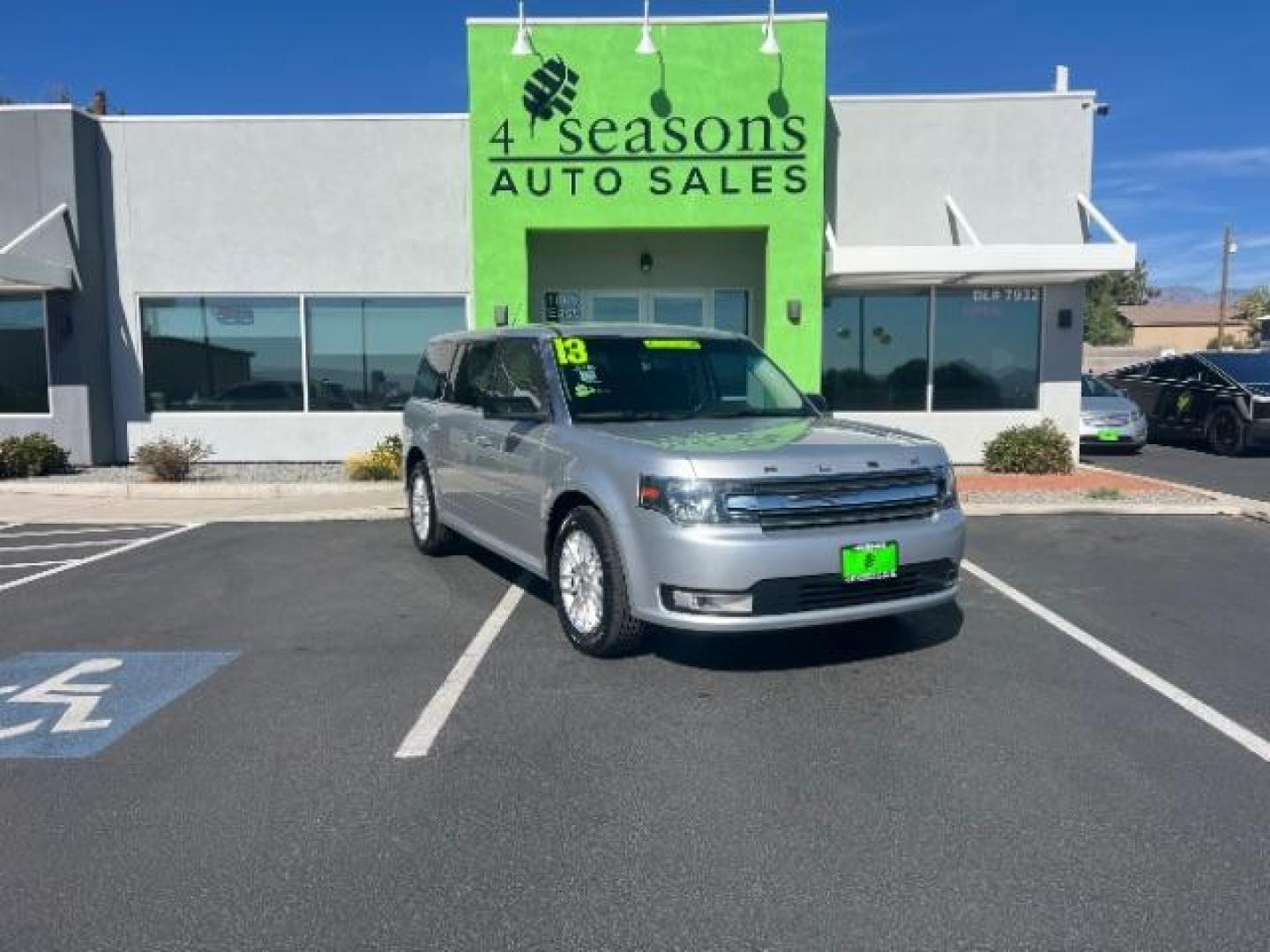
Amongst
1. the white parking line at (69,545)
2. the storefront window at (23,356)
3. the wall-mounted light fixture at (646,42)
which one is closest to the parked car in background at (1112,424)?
the wall-mounted light fixture at (646,42)

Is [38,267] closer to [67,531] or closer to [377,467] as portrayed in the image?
[67,531]

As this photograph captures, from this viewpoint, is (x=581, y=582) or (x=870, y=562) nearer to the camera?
(x=870, y=562)

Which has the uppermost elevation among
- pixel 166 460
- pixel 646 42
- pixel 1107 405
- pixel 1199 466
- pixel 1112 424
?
pixel 646 42

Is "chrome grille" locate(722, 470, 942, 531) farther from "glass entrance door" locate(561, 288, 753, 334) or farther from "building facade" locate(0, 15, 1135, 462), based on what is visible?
"glass entrance door" locate(561, 288, 753, 334)

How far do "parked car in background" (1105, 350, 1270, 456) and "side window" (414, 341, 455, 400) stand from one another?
13.8 metres

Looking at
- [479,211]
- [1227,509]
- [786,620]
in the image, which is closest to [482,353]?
[786,620]

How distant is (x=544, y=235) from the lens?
14352mm

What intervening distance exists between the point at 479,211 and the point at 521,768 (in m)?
10.4

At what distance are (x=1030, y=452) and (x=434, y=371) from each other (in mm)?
8311

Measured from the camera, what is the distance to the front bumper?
16.0ft

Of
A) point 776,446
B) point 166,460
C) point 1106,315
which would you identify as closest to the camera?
point 776,446

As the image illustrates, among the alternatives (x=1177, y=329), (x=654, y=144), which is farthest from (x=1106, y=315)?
(x=654, y=144)

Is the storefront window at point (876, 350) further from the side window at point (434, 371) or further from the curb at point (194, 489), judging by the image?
the side window at point (434, 371)

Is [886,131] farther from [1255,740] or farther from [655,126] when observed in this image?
[1255,740]
